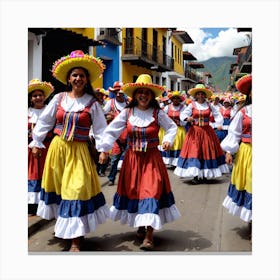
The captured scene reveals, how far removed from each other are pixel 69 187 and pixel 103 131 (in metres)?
0.72

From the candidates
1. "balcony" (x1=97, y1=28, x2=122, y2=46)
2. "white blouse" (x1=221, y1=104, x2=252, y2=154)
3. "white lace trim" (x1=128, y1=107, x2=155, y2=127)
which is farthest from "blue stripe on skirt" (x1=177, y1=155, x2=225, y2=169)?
"white lace trim" (x1=128, y1=107, x2=155, y2=127)

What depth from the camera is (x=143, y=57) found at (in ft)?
26.5

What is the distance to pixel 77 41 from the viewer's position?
274 inches

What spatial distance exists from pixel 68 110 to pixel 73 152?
0.44 metres

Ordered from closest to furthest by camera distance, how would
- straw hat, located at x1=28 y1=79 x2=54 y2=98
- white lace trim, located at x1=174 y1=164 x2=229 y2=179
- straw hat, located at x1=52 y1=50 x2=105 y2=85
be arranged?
straw hat, located at x1=52 y1=50 x2=105 y2=85 → straw hat, located at x1=28 y1=79 x2=54 y2=98 → white lace trim, located at x1=174 y1=164 x2=229 y2=179

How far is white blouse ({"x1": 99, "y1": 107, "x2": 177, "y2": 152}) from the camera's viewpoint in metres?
4.32

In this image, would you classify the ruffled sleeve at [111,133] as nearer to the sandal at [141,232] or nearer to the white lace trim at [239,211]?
the sandal at [141,232]

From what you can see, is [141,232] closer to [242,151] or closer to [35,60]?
[242,151]

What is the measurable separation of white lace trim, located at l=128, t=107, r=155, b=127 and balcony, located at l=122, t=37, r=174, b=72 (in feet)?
9.00

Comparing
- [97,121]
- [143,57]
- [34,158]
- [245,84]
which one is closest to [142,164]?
[97,121]

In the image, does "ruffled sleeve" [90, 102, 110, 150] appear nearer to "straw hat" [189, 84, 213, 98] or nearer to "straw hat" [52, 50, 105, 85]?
"straw hat" [52, 50, 105, 85]
